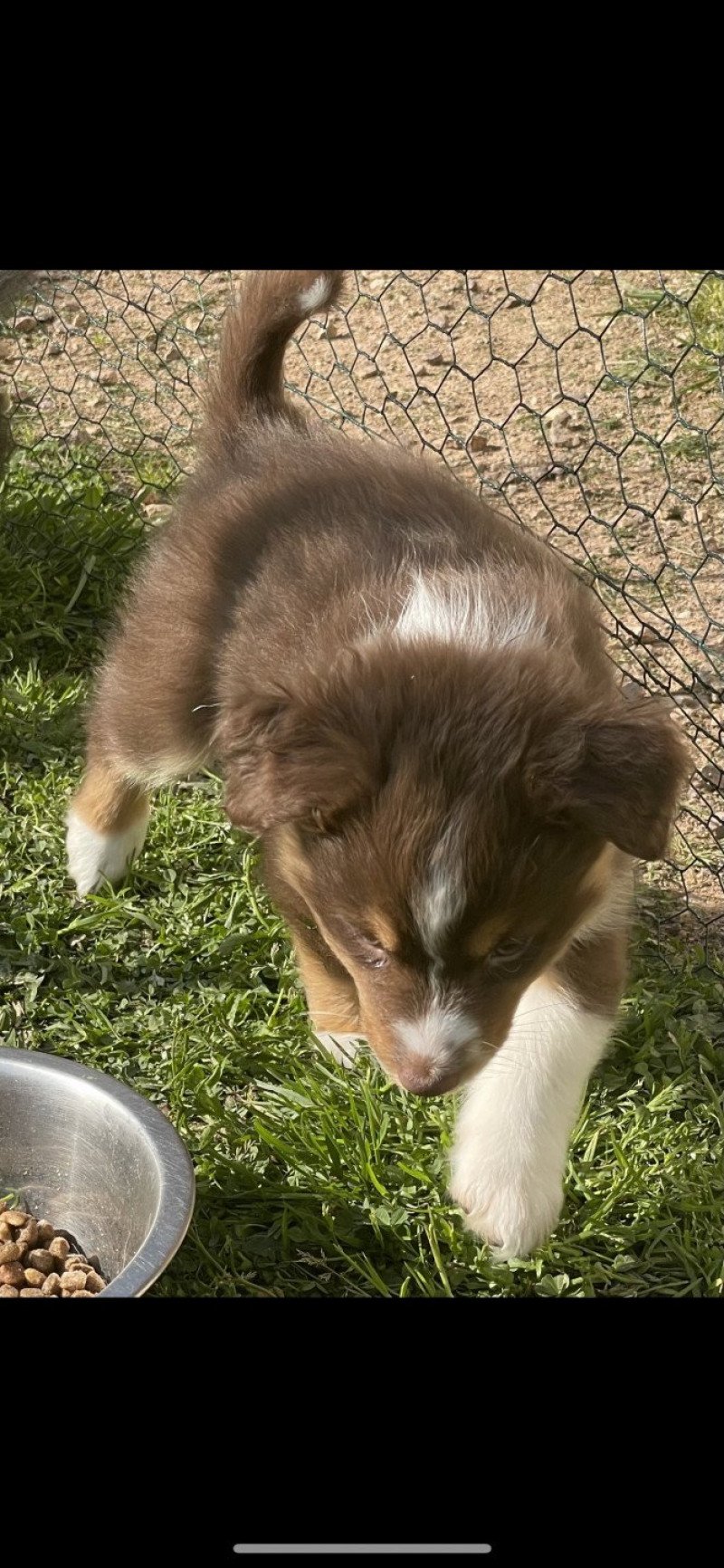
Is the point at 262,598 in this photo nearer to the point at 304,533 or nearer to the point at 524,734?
the point at 304,533

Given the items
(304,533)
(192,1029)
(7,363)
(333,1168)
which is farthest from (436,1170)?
(7,363)

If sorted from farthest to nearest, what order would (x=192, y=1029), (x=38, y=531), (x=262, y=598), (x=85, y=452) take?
(x=85, y=452) → (x=38, y=531) → (x=192, y=1029) → (x=262, y=598)

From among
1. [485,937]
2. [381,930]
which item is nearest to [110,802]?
[381,930]

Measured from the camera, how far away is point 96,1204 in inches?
112

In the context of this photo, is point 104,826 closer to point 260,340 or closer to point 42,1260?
point 260,340

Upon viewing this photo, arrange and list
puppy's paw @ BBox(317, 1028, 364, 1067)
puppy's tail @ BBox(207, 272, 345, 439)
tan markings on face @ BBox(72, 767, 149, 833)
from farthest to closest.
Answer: tan markings on face @ BBox(72, 767, 149, 833), puppy's tail @ BBox(207, 272, 345, 439), puppy's paw @ BBox(317, 1028, 364, 1067)

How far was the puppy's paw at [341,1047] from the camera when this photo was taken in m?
3.24

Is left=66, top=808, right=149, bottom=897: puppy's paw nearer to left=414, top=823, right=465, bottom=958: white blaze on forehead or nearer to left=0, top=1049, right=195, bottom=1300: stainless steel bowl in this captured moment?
left=0, top=1049, right=195, bottom=1300: stainless steel bowl

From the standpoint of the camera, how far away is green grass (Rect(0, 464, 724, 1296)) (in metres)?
2.90

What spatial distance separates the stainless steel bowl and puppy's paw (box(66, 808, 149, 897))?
87 cm

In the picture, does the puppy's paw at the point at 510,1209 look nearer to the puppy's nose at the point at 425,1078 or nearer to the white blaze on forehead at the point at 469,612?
the puppy's nose at the point at 425,1078

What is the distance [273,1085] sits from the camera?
10.6 ft

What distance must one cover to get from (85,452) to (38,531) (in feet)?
1.48

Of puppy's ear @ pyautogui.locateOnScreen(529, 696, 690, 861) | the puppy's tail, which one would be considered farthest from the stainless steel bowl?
the puppy's tail
